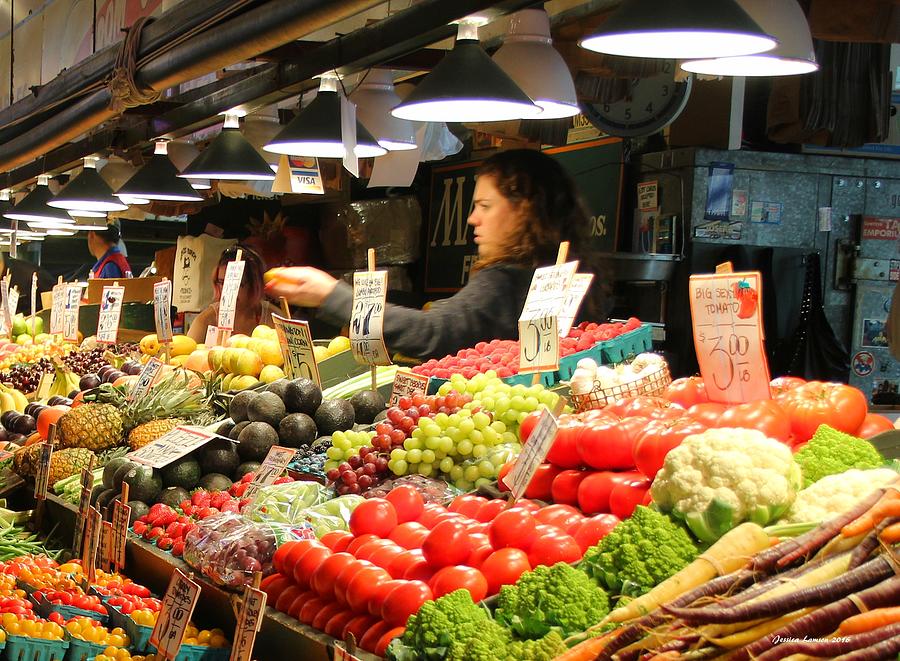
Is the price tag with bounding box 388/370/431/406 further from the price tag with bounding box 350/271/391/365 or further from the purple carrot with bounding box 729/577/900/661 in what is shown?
the purple carrot with bounding box 729/577/900/661

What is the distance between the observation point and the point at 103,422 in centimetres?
455

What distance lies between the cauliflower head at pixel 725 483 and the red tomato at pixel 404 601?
0.53 metres

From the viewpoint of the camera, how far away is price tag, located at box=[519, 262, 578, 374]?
3279 mm

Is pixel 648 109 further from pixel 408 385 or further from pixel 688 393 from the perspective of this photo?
pixel 688 393

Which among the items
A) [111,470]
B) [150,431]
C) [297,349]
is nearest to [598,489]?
[111,470]

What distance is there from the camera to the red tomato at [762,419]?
2.45 meters

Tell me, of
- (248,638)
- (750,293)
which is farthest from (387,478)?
(750,293)

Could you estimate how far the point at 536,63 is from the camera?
4.06 m

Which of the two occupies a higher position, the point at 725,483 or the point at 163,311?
the point at 163,311

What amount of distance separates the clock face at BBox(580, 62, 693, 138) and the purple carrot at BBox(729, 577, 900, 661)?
4597 millimetres

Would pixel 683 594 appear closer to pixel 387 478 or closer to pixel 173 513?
pixel 387 478

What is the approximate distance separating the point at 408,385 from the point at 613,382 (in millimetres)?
966

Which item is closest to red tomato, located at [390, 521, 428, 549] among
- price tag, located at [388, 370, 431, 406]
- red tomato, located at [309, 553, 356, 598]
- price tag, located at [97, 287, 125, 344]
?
red tomato, located at [309, 553, 356, 598]

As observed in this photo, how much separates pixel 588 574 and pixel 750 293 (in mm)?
945
